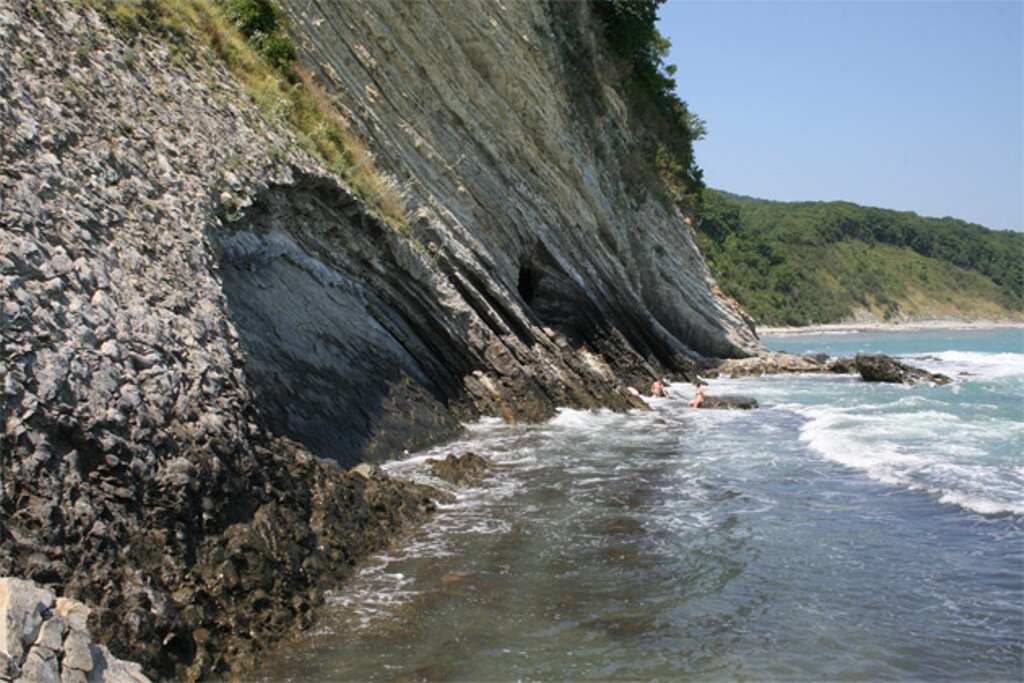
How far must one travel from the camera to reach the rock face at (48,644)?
15.0 ft

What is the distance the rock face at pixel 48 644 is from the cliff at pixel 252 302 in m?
0.40

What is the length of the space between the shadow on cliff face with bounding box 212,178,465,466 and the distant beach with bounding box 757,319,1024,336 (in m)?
67.7

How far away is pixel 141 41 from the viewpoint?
12.2 meters

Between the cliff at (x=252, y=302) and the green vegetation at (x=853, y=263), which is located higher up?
the green vegetation at (x=853, y=263)

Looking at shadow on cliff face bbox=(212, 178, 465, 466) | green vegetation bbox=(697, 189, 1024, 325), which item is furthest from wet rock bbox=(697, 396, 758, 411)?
green vegetation bbox=(697, 189, 1024, 325)

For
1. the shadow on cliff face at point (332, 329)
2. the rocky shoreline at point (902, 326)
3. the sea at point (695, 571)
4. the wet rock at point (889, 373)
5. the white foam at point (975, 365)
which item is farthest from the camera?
the rocky shoreline at point (902, 326)

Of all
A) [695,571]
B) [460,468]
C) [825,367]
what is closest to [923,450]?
[460,468]

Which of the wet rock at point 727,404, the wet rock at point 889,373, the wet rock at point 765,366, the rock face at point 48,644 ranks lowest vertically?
the rock face at point 48,644

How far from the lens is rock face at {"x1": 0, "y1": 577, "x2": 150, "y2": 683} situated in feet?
15.0

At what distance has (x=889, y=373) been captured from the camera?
27984 mm

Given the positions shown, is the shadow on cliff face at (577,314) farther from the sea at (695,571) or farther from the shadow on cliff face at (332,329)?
the sea at (695,571)

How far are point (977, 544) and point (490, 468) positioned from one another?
5.73 meters

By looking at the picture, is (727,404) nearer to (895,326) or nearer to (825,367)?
(825,367)

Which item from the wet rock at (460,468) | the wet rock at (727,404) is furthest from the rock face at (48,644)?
the wet rock at (727,404)
